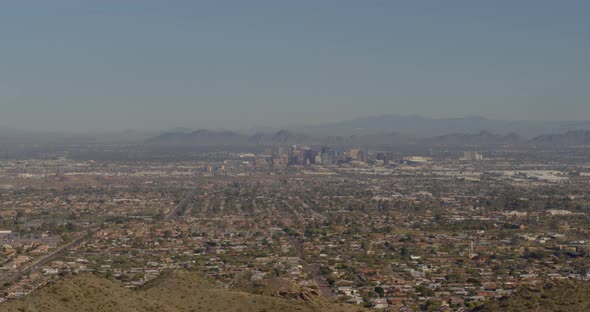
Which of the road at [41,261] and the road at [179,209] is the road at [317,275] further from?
the road at [179,209]

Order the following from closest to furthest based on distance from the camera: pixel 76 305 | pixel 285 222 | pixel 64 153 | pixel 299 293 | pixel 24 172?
1. pixel 76 305
2. pixel 299 293
3. pixel 285 222
4. pixel 24 172
5. pixel 64 153

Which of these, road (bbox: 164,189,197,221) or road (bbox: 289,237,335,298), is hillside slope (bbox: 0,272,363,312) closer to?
road (bbox: 289,237,335,298)

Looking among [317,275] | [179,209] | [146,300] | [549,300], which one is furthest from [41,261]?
[179,209]

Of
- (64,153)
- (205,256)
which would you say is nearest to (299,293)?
(205,256)

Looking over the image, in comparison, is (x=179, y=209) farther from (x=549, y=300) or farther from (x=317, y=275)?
(x=549, y=300)

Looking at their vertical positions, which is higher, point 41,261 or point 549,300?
point 549,300

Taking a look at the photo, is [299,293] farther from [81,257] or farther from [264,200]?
[264,200]

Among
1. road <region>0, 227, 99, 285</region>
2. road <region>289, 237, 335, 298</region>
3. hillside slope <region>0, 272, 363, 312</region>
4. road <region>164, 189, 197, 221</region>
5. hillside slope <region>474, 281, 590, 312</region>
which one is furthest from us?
road <region>164, 189, 197, 221</region>

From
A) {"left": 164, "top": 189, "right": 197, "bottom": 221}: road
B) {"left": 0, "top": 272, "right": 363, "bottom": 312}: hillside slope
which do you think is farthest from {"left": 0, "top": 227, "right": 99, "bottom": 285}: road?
{"left": 0, "top": 272, "right": 363, "bottom": 312}: hillside slope

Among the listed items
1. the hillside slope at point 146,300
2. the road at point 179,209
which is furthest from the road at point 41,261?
the hillside slope at point 146,300

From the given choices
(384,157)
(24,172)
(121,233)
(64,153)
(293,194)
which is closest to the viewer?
(121,233)

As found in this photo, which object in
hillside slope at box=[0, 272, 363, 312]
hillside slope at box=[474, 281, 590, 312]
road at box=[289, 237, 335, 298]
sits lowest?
road at box=[289, 237, 335, 298]
